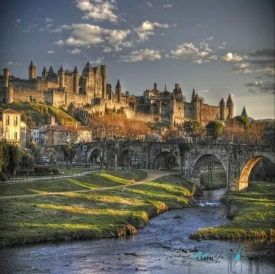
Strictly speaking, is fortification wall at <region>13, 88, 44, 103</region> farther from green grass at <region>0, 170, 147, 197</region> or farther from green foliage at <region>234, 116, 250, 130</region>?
green grass at <region>0, 170, 147, 197</region>

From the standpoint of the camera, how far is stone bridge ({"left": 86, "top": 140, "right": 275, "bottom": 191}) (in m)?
49.7

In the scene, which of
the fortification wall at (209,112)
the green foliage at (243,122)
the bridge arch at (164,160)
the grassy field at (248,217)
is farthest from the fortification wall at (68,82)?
the grassy field at (248,217)

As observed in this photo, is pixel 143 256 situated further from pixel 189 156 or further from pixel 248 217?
pixel 189 156

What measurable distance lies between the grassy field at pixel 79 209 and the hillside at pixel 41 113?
48.0 metres

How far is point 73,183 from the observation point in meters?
40.7

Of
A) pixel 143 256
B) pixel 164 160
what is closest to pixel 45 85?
pixel 164 160

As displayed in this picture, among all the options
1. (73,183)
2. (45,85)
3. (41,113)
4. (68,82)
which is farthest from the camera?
(68,82)

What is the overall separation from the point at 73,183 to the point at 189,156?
69.3 ft

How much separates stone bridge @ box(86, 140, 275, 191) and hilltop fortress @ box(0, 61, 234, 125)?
34.1 m

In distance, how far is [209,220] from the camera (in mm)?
34438

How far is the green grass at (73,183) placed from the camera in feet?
113

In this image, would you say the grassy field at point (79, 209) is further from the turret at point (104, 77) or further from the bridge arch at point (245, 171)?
the turret at point (104, 77)

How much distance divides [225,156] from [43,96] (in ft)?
206

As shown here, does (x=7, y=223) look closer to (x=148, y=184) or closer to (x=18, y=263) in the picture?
(x=18, y=263)
